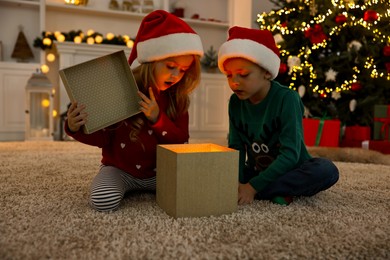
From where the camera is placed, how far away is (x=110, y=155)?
3.78 ft

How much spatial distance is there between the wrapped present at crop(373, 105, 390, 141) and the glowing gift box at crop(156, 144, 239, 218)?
5.35ft

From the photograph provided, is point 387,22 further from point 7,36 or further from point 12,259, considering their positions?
point 7,36

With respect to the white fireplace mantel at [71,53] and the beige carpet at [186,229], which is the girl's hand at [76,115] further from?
the white fireplace mantel at [71,53]

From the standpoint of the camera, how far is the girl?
106cm

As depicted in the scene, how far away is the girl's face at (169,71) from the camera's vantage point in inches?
42.3

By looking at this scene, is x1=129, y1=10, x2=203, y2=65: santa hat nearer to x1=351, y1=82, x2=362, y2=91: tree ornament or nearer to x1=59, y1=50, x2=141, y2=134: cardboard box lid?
x1=59, y1=50, x2=141, y2=134: cardboard box lid

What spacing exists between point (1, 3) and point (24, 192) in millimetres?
2691

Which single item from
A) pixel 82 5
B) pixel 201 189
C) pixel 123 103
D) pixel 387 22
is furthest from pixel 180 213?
pixel 82 5

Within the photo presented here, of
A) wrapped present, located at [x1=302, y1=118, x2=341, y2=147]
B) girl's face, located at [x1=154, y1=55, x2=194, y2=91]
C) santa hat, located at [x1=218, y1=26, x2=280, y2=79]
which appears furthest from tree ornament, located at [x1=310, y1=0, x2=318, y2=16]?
girl's face, located at [x1=154, y1=55, x2=194, y2=91]

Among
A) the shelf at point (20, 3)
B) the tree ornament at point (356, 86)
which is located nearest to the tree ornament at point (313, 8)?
the tree ornament at point (356, 86)

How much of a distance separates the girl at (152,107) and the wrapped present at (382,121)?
→ 150 cm

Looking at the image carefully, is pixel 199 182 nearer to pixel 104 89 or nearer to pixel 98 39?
pixel 104 89

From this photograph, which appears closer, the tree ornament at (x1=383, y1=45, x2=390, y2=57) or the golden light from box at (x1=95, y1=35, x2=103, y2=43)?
the tree ornament at (x1=383, y1=45, x2=390, y2=57)

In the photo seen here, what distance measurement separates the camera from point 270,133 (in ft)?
3.58
